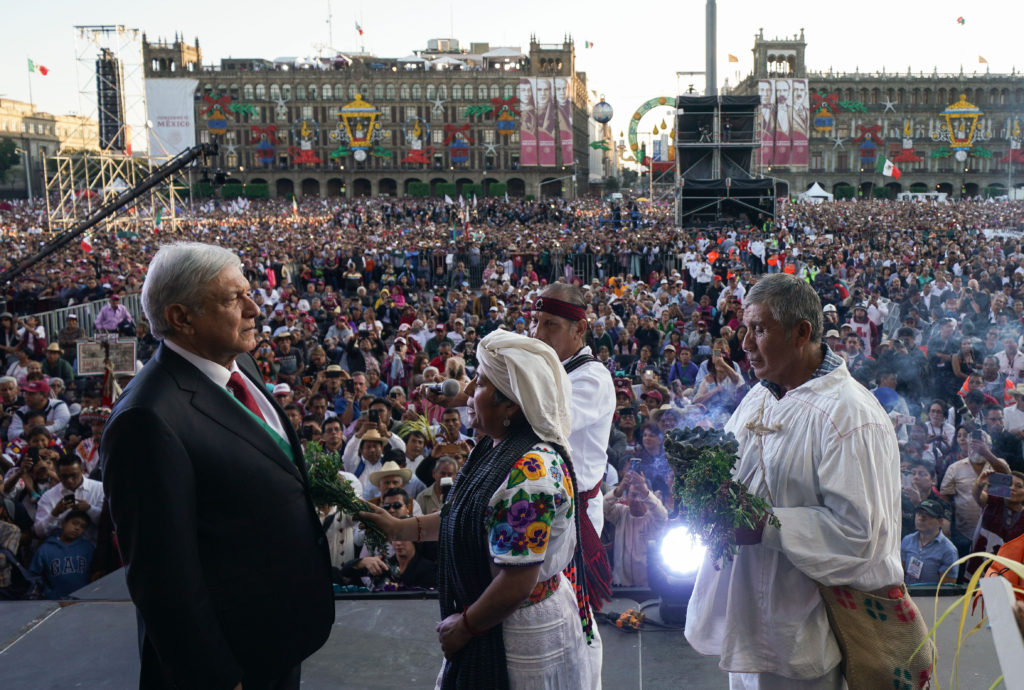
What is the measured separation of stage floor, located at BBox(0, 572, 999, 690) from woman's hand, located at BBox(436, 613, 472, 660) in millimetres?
1213

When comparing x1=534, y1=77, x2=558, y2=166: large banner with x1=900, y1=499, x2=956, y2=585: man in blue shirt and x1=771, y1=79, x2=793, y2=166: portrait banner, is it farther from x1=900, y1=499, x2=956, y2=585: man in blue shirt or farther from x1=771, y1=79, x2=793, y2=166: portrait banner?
x1=900, y1=499, x2=956, y2=585: man in blue shirt

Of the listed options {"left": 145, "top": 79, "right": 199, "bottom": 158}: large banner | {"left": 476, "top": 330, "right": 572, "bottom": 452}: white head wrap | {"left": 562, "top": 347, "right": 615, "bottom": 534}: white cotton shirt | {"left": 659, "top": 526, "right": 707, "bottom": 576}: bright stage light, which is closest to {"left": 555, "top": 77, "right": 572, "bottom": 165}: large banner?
{"left": 145, "top": 79, "right": 199, "bottom": 158}: large banner

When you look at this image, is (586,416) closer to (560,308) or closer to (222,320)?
(560,308)

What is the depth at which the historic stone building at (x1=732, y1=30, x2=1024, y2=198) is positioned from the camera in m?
77.1

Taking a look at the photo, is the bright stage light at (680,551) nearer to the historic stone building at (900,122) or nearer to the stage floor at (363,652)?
the stage floor at (363,652)

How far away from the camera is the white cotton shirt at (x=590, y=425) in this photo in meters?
2.77

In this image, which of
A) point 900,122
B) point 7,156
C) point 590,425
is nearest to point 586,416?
point 590,425

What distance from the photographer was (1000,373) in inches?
329

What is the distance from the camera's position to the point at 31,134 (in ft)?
354

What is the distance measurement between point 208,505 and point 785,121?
51706mm

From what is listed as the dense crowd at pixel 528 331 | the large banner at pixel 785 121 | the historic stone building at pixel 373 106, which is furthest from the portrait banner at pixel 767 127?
the historic stone building at pixel 373 106

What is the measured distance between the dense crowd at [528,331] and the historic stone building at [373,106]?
55.7 metres

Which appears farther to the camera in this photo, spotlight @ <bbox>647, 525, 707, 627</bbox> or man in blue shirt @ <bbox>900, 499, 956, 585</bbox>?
man in blue shirt @ <bbox>900, 499, 956, 585</bbox>

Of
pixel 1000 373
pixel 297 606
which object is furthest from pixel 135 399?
pixel 1000 373
